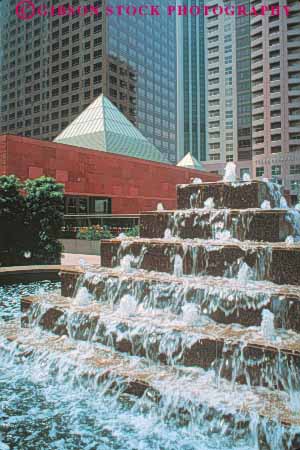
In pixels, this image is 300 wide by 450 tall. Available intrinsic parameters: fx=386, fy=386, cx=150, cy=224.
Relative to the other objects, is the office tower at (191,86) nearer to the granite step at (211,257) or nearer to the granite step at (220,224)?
the granite step at (220,224)

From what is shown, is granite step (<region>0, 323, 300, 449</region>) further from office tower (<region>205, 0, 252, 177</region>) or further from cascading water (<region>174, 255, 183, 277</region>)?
office tower (<region>205, 0, 252, 177</region>)

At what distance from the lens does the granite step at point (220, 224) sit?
7148mm

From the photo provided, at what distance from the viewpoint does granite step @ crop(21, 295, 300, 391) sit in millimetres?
4488

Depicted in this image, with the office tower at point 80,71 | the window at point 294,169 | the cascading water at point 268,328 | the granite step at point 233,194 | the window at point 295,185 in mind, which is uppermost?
the office tower at point 80,71

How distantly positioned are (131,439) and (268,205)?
5.63m

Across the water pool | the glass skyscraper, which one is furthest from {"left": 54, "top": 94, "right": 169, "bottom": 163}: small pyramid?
the glass skyscraper

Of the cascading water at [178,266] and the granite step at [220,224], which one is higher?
the granite step at [220,224]

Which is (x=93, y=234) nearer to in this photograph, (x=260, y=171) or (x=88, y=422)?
(x=88, y=422)

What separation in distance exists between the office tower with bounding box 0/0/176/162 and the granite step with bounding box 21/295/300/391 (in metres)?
98.7

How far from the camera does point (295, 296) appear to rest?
5.20m

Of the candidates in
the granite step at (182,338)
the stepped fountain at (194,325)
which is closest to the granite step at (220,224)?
the stepped fountain at (194,325)

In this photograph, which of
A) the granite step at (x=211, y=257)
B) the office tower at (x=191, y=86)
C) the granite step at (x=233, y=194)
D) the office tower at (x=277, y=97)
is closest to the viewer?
the granite step at (x=211, y=257)

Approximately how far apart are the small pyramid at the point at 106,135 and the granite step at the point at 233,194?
74.9 ft

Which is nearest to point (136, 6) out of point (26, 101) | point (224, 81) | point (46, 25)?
point (46, 25)
